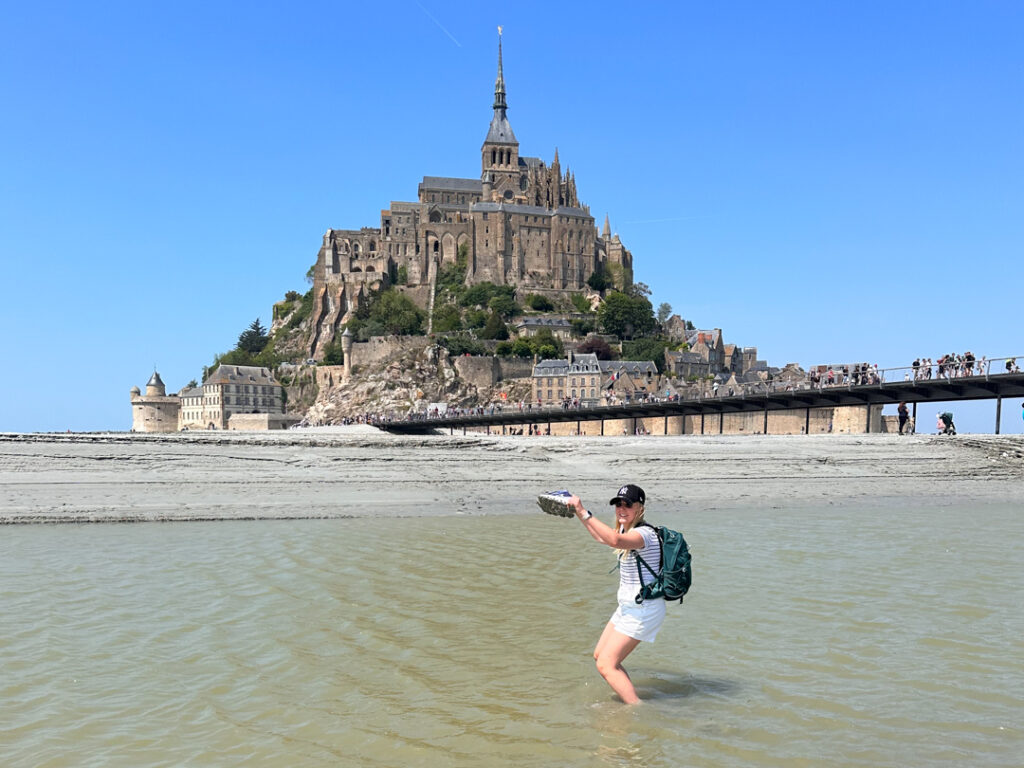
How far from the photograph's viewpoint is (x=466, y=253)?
109750 mm

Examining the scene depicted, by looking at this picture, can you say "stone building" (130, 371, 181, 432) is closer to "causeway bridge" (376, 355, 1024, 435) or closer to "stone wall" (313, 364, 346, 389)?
"stone wall" (313, 364, 346, 389)

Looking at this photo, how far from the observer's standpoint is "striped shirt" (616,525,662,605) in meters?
5.74

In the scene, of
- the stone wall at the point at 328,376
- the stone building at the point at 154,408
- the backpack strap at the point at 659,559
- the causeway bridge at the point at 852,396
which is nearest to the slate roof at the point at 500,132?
the stone wall at the point at 328,376

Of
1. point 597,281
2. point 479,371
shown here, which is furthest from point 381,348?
point 597,281

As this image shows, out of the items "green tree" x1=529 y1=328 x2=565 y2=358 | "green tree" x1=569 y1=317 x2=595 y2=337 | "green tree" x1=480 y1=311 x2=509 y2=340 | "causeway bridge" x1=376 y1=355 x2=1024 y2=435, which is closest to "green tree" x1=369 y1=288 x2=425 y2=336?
"green tree" x1=480 y1=311 x2=509 y2=340

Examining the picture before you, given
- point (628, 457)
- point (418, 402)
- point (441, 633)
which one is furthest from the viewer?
point (418, 402)

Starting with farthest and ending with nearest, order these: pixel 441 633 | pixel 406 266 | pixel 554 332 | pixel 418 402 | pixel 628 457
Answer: pixel 406 266
pixel 554 332
pixel 418 402
pixel 628 457
pixel 441 633

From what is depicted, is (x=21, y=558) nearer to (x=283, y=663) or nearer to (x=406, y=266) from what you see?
(x=283, y=663)

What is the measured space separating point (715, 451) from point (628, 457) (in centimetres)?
343

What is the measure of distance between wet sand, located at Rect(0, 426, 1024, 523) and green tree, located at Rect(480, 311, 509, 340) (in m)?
67.7

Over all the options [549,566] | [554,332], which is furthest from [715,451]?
[554,332]

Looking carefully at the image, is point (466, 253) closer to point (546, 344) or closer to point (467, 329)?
point (467, 329)

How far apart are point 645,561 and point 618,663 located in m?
0.82

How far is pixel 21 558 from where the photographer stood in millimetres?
11844
